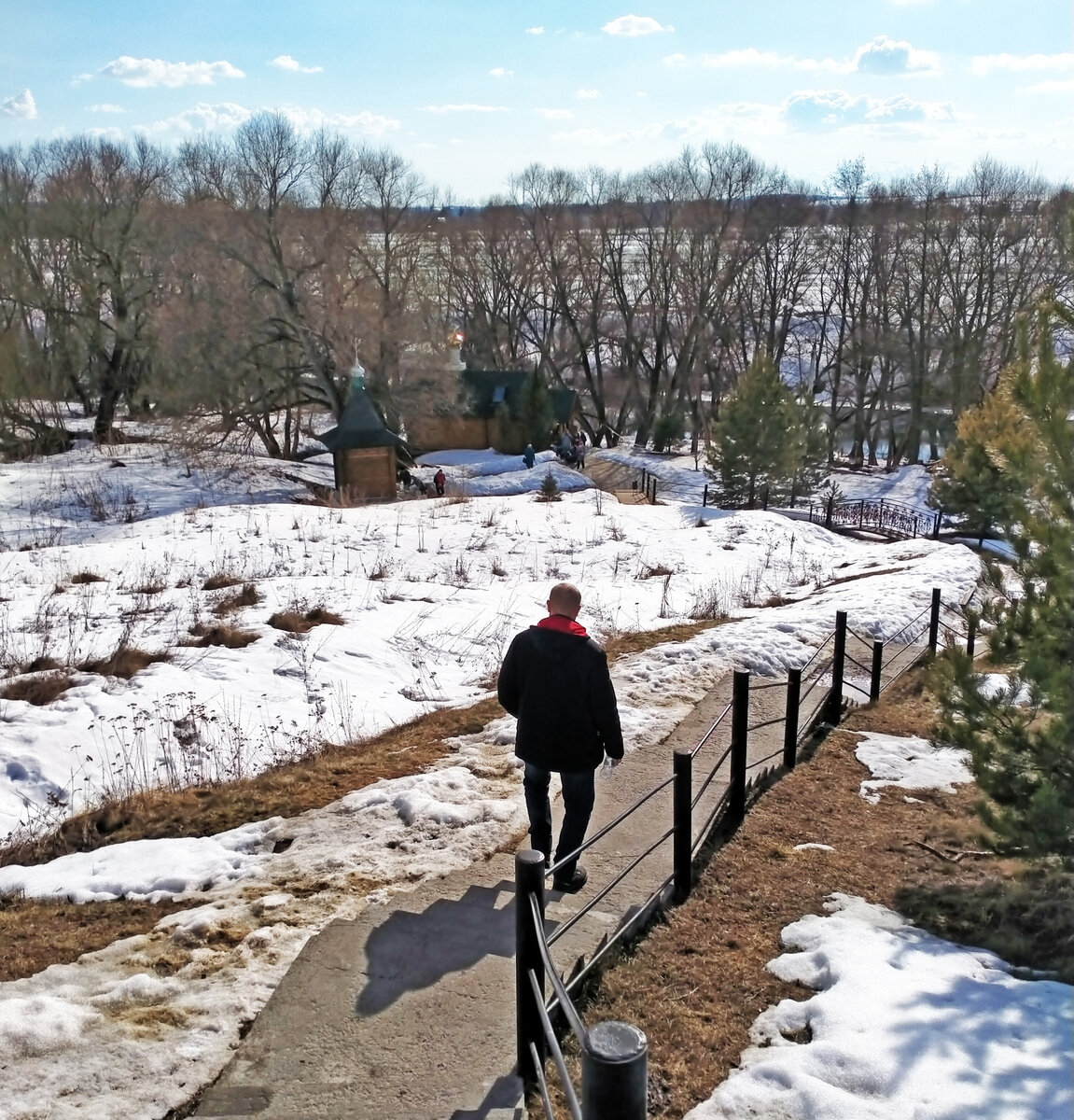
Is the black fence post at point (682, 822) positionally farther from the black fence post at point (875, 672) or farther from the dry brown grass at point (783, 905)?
the black fence post at point (875, 672)

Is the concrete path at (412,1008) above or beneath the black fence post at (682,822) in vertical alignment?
beneath

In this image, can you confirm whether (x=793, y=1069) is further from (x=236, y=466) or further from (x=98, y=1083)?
(x=236, y=466)

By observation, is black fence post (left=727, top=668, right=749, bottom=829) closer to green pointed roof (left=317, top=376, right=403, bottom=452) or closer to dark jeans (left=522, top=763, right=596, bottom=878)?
dark jeans (left=522, top=763, right=596, bottom=878)

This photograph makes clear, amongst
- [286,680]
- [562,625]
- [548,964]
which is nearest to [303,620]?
[286,680]

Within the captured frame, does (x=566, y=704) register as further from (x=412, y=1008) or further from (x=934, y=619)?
(x=934, y=619)

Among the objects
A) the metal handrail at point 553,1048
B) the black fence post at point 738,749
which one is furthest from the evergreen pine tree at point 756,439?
the metal handrail at point 553,1048

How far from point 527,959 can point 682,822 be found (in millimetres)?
1799

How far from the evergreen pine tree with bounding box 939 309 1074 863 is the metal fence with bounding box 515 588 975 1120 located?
57 cm

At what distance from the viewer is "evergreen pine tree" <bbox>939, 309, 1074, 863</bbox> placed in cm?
495

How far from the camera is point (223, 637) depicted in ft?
33.2

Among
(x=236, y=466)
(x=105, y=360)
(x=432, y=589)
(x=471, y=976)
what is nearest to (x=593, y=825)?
(x=471, y=976)

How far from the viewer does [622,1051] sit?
2238mm

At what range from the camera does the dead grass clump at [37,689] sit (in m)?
8.08

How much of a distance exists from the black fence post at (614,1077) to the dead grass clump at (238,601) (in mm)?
9882
